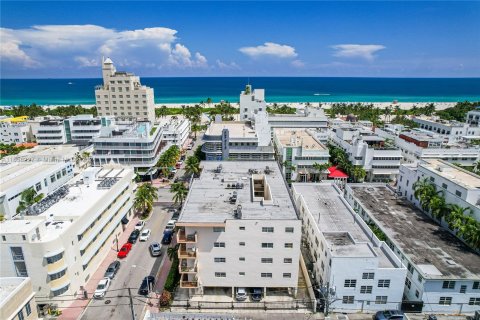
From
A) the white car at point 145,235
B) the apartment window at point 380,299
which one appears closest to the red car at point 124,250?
the white car at point 145,235

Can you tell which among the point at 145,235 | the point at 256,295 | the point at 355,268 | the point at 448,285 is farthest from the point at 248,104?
the point at 448,285

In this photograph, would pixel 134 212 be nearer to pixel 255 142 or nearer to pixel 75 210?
pixel 75 210

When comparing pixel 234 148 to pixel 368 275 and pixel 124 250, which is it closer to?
pixel 124 250

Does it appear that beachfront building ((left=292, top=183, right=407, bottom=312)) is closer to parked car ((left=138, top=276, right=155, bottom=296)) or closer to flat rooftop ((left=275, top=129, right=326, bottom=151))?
parked car ((left=138, top=276, right=155, bottom=296))

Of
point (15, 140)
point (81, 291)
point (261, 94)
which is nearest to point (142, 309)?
point (81, 291)

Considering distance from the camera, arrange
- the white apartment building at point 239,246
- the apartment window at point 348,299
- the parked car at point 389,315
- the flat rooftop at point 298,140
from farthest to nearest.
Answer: the flat rooftop at point 298,140
the apartment window at point 348,299
the white apartment building at point 239,246
the parked car at point 389,315

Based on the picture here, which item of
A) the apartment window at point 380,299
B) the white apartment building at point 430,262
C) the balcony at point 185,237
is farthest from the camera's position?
the apartment window at point 380,299

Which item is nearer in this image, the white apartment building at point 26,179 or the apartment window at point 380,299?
the apartment window at point 380,299

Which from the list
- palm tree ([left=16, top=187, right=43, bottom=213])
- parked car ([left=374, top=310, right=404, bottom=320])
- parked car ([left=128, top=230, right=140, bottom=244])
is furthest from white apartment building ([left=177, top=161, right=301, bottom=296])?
palm tree ([left=16, top=187, right=43, bottom=213])

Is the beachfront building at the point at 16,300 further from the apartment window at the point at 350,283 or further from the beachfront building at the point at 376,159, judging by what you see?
the beachfront building at the point at 376,159
